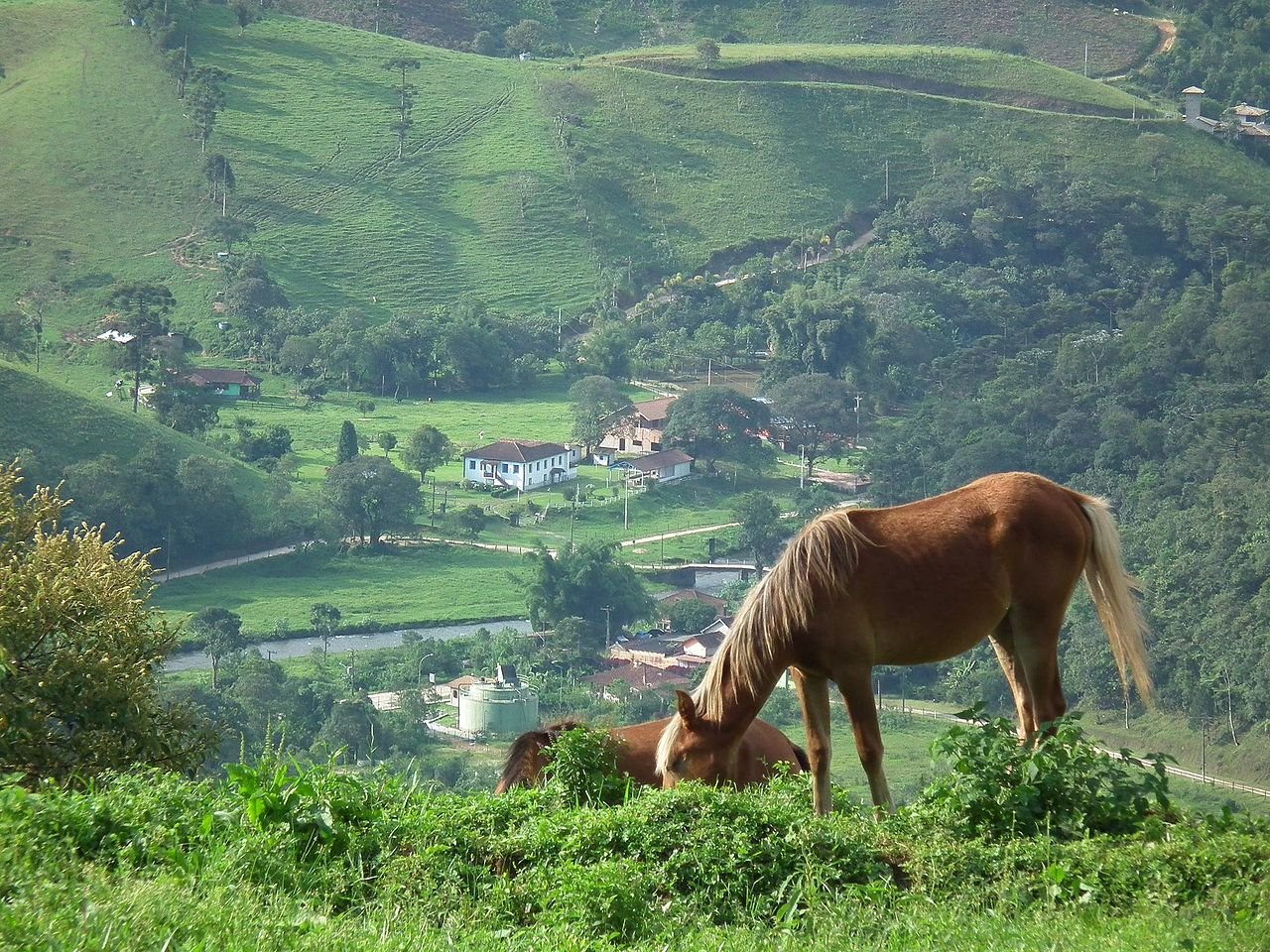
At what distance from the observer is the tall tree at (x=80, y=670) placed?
6273 mm

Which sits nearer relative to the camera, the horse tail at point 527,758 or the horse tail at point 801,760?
the horse tail at point 527,758

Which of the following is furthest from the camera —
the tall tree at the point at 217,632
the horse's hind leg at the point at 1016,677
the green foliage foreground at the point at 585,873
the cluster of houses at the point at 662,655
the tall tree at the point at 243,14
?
the tall tree at the point at 243,14

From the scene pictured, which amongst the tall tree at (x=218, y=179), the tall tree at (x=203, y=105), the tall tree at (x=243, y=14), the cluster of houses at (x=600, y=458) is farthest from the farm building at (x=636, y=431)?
the tall tree at (x=243, y=14)

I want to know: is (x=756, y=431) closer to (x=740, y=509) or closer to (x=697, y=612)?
(x=740, y=509)

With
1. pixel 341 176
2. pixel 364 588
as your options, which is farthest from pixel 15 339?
pixel 341 176

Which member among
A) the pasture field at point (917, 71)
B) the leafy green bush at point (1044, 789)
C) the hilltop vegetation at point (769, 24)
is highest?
the hilltop vegetation at point (769, 24)

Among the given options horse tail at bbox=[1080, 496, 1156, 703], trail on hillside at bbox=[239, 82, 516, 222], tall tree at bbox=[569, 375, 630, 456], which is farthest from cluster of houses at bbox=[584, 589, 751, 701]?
trail on hillside at bbox=[239, 82, 516, 222]

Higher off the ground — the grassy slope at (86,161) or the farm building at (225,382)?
the grassy slope at (86,161)

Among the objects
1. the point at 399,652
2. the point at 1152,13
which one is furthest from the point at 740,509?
the point at 1152,13

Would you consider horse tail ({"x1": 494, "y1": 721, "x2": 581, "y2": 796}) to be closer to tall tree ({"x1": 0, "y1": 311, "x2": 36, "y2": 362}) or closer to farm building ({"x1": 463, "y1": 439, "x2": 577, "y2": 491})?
farm building ({"x1": 463, "y1": 439, "x2": 577, "y2": 491})

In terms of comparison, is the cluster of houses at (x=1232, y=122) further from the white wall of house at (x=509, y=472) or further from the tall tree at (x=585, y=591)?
the tall tree at (x=585, y=591)

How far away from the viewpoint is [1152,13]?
114 metres

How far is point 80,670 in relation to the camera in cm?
661

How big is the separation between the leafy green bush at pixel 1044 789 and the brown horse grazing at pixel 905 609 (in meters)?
0.55
